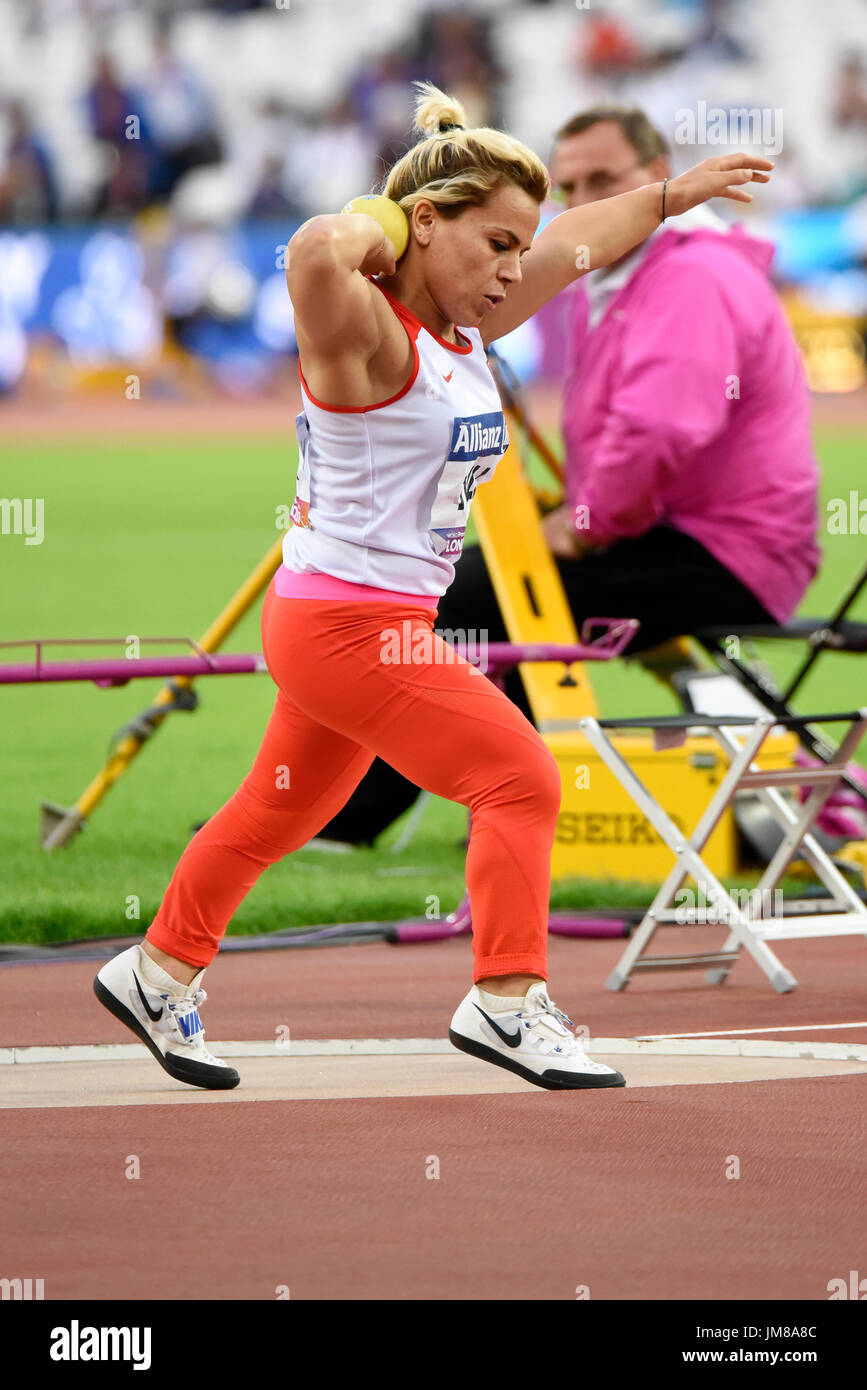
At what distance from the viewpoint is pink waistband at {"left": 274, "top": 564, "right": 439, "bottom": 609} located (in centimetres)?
469

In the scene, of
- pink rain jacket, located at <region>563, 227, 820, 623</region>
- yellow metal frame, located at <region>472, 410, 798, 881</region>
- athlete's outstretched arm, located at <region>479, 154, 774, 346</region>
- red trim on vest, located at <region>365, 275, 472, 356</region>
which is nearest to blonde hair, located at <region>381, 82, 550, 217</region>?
red trim on vest, located at <region>365, 275, 472, 356</region>

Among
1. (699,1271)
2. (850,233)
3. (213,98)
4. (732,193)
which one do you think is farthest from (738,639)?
(213,98)

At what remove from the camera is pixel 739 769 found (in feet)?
20.7

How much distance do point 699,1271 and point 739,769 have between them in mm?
2668

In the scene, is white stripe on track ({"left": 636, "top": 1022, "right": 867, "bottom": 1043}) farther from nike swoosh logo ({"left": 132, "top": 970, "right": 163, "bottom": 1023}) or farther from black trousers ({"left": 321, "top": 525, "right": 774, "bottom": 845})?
black trousers ({"left": 321, "top": 525, "right": 774, "bottom": 845})

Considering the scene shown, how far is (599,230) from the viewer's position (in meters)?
5.25

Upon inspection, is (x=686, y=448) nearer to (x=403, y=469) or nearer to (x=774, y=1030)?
(x=774, y=1030)

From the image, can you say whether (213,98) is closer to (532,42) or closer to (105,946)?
(532,42)

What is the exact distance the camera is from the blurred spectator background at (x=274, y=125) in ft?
105

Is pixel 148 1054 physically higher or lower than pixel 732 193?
lower

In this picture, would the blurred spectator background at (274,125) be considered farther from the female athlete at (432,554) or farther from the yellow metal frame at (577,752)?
the female athlete at (432,554)

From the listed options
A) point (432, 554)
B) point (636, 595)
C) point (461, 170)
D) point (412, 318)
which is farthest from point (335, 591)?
point (636, 595)

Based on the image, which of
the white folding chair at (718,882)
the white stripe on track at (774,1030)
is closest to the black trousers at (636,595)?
the white folding chair at (718,882)
